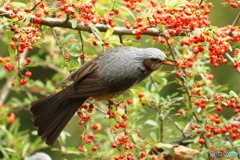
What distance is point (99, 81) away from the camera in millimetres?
3730

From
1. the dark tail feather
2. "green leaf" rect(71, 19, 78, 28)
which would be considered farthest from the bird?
"green leaf" rect(71, 19, 78, 28)

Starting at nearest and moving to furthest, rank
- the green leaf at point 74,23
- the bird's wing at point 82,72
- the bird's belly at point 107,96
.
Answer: the green leaf at point 74,23, the bird's wing at point 82,72, the bird's belly at point 107,96

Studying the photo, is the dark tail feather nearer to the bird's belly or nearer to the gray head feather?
the bird's belly

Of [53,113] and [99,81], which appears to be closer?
[99,81]

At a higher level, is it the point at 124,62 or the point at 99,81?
the point at 124,62

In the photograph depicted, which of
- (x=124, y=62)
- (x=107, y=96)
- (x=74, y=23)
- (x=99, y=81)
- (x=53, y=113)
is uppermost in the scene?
(x=74, y=23)

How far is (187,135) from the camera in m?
3.83

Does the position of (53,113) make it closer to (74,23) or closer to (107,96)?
(107,96)

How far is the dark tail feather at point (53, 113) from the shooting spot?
3682 millimetres

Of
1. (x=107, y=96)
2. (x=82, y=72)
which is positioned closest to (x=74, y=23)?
(x=82, y=72)

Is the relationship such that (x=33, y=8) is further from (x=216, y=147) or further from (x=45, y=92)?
(x=45, y=92)

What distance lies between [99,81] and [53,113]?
54cm

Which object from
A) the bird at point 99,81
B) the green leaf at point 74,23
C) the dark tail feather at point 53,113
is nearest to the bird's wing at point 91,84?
the bird at point 99,81

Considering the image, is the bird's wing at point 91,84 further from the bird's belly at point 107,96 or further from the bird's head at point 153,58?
the bird's head at point 153,58
